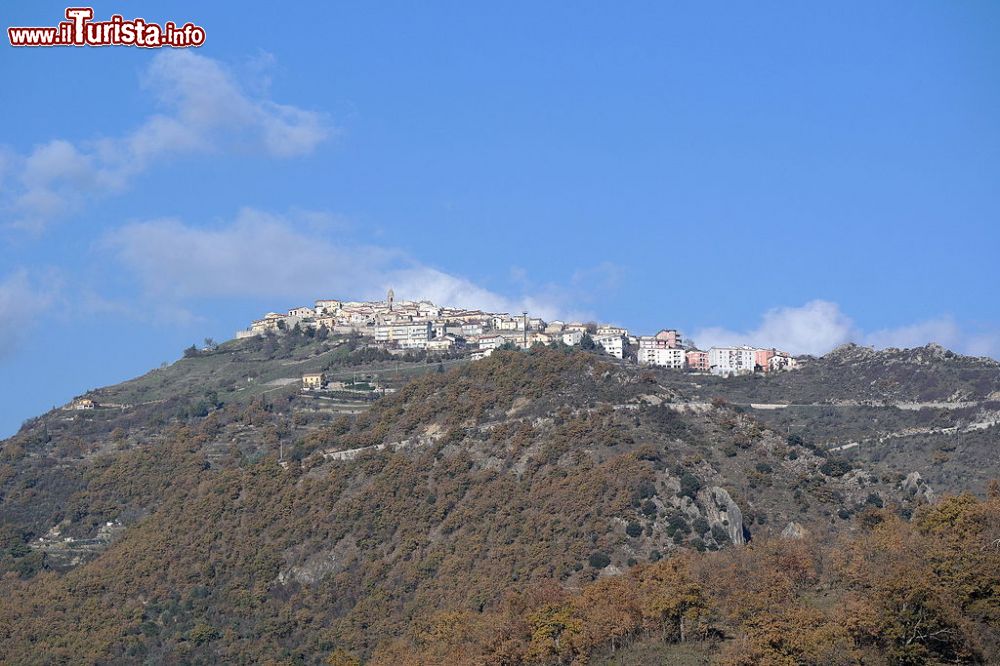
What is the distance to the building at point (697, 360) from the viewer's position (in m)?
157

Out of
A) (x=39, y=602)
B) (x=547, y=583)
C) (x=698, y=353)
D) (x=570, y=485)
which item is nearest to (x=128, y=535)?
(x=39, y=602)

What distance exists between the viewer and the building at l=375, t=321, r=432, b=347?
15250 cm

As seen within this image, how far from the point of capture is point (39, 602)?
293 ft

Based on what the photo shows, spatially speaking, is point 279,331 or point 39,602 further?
point 279,331

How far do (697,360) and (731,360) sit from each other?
13.9 feet

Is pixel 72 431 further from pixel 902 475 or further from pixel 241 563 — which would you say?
pixel 902 475

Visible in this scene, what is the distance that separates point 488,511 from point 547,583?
15.8 metres

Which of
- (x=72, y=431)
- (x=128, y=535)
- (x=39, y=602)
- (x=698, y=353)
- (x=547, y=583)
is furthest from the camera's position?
(x=698, y=353)

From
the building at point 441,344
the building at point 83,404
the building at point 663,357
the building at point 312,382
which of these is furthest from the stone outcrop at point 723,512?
the building at point 663,357

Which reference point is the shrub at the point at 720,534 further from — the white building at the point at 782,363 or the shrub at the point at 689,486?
the white building at the point at 782,363

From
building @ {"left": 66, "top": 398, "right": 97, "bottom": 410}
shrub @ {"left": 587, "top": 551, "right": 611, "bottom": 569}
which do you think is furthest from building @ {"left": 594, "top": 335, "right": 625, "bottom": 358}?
shrub @ {"left": 587, "top": 551, "right": 611, "bottom": 569}

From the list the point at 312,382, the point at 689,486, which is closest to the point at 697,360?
the point at 312,382

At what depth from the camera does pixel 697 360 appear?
15888 centimetres

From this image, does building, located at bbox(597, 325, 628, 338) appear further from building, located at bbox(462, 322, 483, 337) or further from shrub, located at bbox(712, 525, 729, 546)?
shrub, located at bbox(712, 525, 729, 546)
